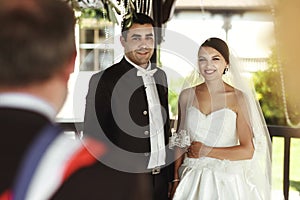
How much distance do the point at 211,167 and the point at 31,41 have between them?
7.86 ft

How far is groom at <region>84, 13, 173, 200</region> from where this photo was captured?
2.76 metres

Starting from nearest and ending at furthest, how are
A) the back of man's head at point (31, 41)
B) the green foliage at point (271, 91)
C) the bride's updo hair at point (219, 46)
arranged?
the back of man's head at point (31, 41), the bride's updo hair at point (219, 46), the green foliage at point (271, 91)

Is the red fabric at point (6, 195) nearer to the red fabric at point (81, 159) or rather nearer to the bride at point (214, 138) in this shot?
the red fabric at point (81, 159)

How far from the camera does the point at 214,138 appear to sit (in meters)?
3.07

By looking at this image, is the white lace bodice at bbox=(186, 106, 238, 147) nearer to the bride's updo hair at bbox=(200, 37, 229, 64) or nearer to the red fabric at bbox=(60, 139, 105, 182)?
the bride's updo hair at bbox=(200, 37, 229, 64)

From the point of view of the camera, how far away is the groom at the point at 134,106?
276 cm

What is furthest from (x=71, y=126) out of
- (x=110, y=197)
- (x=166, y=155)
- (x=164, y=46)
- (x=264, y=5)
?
(x=110, y=197)

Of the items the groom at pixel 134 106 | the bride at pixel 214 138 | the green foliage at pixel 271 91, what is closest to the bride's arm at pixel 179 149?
the bride at pixel 214 138

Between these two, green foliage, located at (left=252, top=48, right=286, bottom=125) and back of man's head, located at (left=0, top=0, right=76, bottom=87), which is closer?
back of man's head, located at (left=0, top=0, right=76, bottom=87)

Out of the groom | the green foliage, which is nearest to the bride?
the groom

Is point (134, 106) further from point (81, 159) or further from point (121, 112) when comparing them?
point (81, 159)

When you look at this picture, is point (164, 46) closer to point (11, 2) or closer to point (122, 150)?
point (122, 150)

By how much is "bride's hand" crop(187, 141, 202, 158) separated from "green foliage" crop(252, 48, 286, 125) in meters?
3.30

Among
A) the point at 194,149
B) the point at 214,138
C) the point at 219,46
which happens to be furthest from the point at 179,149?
the point at 219,46
